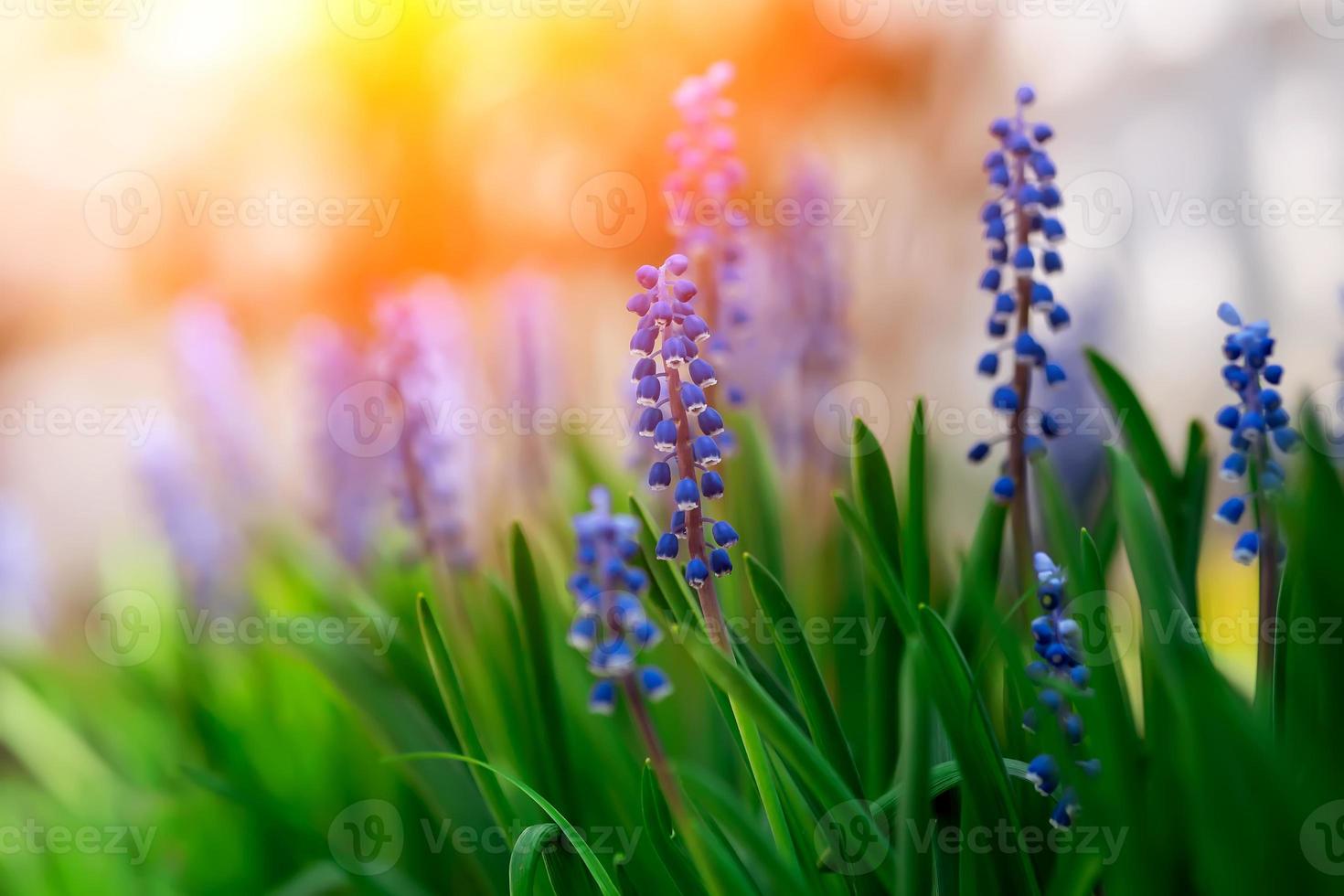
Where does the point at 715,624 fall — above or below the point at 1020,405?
below

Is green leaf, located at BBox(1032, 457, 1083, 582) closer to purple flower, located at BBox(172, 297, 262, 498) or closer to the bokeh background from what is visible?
purple flower, located at BBox(172, 297, 262, 498)

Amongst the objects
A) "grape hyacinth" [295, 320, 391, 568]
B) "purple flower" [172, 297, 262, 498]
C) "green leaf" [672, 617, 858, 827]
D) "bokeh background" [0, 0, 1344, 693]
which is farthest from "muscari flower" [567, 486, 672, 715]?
"bokeh background" [0, 0, 1344, 693]

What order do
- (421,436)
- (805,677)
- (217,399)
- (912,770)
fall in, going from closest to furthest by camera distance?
(912,770) → (805,677) → (421,436) → (217,399)

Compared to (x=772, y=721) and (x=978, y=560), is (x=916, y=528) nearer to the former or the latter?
(x=978, y=560)

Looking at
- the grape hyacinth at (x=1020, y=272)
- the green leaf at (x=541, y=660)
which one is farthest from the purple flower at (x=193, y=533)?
the grape hyacinth at (x=1020, y=272)

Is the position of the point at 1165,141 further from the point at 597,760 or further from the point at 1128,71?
the point at 597,760

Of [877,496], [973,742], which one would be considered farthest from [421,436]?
[973,742]

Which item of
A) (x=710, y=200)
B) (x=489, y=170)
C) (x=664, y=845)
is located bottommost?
(x=664, y=845)
